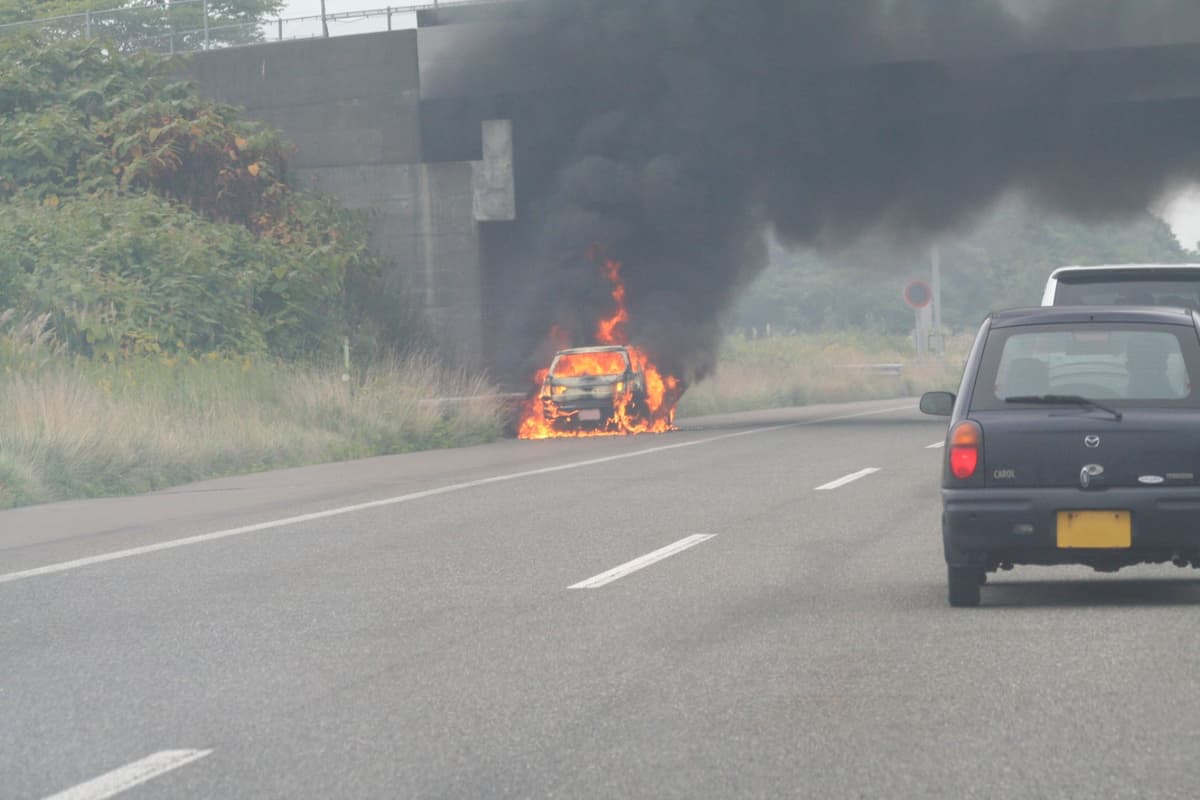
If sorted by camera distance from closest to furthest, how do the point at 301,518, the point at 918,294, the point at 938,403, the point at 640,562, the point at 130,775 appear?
1. the point at 130,775
2. the point at 938,403
3. the point at 640,562
4. the point at 301,518
5. the point at 918,294

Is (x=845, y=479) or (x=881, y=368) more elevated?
(x=845, y=479)

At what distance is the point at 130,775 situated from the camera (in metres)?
5.68

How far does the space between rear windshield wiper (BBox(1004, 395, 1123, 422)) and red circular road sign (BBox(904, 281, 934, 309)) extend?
43432mm

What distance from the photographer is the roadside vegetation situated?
64.3 ft

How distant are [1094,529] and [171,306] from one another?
2185 centimetres

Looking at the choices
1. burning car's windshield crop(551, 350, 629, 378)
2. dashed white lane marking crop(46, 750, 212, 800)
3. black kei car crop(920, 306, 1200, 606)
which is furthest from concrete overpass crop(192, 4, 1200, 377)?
dashed white lane marking crop(46, 750, 212, 800)

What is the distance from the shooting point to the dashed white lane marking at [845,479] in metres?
16.6

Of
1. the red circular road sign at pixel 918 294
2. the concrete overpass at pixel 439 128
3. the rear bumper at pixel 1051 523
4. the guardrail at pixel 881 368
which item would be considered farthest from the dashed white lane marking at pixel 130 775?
the guardrail at pixel 881 368

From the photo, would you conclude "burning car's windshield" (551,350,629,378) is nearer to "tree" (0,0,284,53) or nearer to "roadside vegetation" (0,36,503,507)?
"roadside vegetation" (0,36,503,507)

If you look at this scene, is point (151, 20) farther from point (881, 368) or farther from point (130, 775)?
point (130, 775)

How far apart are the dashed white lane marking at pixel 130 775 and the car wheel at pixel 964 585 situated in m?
4.24

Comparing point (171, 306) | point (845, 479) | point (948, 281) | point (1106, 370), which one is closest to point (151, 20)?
point (171, 306)

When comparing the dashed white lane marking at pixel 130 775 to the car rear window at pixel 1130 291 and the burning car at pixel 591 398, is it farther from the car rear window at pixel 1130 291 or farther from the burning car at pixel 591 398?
the burning car at pixel 591 398

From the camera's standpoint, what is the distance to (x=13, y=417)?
1861cm
